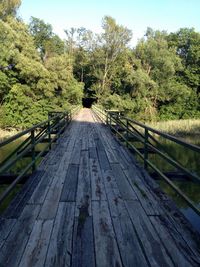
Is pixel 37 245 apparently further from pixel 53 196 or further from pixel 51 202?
pixel 53 196

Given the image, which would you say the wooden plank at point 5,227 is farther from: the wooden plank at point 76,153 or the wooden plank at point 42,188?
the wooden plank at point 76,153

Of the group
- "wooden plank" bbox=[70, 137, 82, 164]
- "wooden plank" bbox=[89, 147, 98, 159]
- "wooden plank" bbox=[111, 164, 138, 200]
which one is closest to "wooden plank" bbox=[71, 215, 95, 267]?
"wooden plank" bbox=[111, 164, 138, 200]

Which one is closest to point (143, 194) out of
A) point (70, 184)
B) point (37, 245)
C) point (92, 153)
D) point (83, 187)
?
point (83, 187)

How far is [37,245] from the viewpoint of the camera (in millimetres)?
3457

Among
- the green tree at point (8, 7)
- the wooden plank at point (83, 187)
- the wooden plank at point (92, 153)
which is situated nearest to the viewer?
the wooden plank at point (83, 187)

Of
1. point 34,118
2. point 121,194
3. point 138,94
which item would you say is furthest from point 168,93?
point 121,194

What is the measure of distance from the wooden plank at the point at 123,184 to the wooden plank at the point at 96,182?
12.0 inches

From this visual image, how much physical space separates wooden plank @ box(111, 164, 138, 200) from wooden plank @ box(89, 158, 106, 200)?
0.30m

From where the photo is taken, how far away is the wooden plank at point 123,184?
16.9 ft

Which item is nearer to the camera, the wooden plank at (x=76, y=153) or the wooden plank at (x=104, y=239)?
the wooden plank at (x=104, y=239)

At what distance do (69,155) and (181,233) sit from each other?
17.6ft

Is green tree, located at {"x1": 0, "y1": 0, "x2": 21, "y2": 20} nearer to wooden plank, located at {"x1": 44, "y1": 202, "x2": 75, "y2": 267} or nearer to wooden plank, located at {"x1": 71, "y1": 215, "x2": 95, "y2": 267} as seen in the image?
wooden plank, located at {"x1": 44, "y1": 202, "x2": 75, "y2": 267}

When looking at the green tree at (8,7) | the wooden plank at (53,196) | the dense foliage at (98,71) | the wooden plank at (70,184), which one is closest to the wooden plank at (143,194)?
the wooden plank at (70,184)

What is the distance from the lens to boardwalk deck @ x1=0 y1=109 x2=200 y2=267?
323 centimetres
